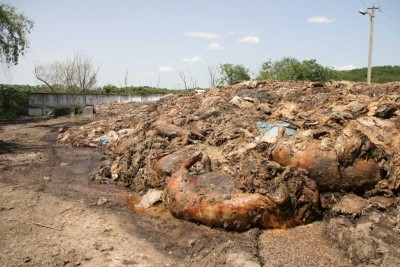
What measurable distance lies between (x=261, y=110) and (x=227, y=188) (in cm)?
359

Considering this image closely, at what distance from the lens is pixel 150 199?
5645 millimetres

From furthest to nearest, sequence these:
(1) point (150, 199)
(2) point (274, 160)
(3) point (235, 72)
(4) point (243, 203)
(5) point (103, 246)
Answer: (3) point (235, 72) < (1) point (150, 199) < (2) point (274, 160) < (4) point (243, 203) < (5) point (103, 246)

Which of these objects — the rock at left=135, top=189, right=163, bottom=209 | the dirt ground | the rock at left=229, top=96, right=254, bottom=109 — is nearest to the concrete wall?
the rock at left=229, top=96, right=254, bottom=109

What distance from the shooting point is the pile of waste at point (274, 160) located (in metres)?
4.46

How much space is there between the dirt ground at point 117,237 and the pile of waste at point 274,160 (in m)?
0.27

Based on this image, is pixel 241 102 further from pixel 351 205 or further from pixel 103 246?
pixel 103 246

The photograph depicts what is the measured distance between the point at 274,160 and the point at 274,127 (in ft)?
4.26

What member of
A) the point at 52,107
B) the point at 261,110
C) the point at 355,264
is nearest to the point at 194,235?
the point at 355,264

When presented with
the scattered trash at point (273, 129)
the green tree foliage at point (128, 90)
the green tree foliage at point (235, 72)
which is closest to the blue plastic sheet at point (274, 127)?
the scattered trash at point (273, 129)

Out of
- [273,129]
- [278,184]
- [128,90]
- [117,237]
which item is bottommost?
[117,237]

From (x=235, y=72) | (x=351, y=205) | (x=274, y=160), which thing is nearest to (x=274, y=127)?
(x=274, y=160)

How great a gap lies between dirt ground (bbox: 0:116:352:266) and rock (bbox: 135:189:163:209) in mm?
142

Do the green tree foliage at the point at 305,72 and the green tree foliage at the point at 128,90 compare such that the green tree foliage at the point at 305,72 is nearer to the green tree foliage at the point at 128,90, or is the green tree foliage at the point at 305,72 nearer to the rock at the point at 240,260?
the green tree foliage at the point at 128,90

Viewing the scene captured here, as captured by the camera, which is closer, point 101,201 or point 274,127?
point 101,201
